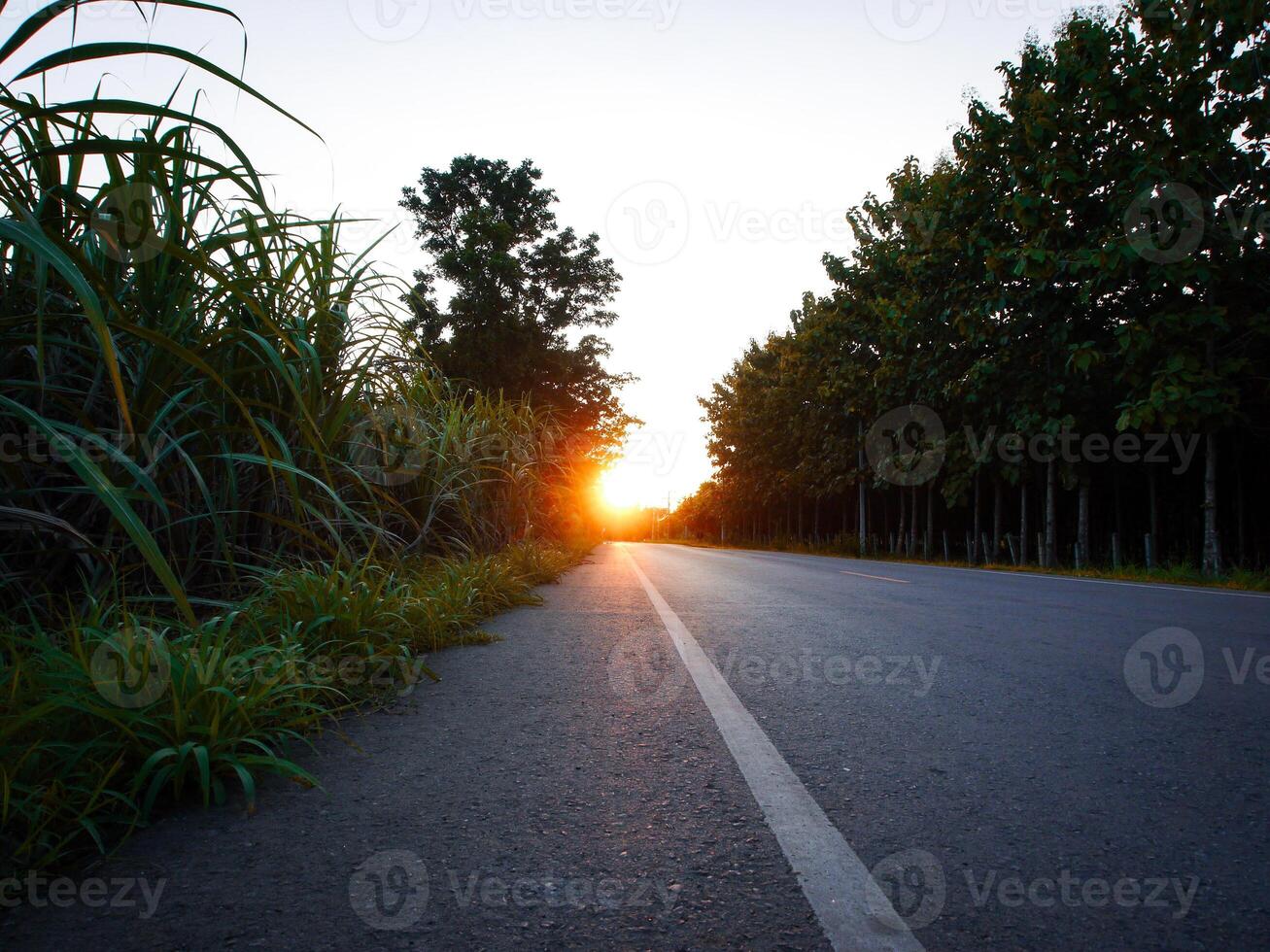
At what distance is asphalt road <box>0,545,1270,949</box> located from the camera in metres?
1.52

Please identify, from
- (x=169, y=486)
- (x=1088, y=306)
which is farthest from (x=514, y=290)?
(x=169, y=486)

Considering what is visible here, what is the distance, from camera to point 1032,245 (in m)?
14.8

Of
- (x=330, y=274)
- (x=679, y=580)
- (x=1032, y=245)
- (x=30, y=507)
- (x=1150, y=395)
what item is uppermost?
(x=1032, y=245)

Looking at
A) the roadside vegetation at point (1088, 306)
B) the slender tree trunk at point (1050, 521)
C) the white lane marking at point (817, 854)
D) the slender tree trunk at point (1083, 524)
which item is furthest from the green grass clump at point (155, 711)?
the slender tree trunk at point (1050, 521)

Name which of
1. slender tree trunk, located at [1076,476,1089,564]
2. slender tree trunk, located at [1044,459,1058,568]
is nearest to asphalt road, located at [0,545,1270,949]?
slender tree trunk, located at [1076,476,1089,564]

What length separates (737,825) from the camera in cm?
201

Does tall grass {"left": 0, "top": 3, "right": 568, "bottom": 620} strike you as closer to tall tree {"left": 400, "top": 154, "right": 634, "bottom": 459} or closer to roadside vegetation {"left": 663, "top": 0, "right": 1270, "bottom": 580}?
roadside vegetation {"left": 663, "top": 0, "right": 1270, "bottom": 580}

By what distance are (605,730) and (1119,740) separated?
6.38 feet

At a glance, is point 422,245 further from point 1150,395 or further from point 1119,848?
point 1119,848

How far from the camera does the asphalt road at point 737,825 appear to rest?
5.00 ft

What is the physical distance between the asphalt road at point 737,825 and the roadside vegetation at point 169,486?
250mm

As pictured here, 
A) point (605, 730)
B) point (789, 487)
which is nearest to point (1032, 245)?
point (605, 730)

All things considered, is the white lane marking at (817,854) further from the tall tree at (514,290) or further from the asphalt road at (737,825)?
the tall tree at (514,290)

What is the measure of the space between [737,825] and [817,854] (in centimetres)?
25
